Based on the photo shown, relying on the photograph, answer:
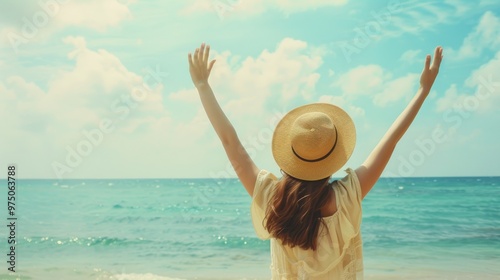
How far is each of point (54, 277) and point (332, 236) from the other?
7.95 meters

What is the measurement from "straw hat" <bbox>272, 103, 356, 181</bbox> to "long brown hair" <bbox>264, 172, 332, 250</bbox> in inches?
1.5

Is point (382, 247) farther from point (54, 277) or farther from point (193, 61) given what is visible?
point (193, 61)

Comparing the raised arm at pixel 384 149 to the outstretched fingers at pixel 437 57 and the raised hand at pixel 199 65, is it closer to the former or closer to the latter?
the outstretched fingers at pixel 437 57

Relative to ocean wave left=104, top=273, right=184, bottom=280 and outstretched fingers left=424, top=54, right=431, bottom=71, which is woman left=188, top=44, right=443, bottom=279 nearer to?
outstretched fingers left=424, top=54, right=431, bottom=71

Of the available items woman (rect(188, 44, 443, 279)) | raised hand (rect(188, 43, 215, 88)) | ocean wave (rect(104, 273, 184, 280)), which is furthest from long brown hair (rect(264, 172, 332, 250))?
ocean wave (rect(104, 273, 184, 280))

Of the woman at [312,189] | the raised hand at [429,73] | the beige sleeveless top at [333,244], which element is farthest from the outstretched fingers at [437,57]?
the beige sleeveless top at [333,244]

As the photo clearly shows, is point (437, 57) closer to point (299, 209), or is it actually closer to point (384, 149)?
point (384, 149)

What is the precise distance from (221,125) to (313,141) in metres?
0.40

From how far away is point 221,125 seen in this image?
Answer: 2.37 m

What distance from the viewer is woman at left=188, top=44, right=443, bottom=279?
222cm

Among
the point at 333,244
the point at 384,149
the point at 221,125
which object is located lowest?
the point at 333,244

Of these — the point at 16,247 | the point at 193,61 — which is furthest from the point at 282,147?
the point at 16,247

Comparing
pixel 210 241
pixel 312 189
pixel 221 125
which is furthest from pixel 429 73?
pixel 210 241

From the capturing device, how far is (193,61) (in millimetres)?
2494
